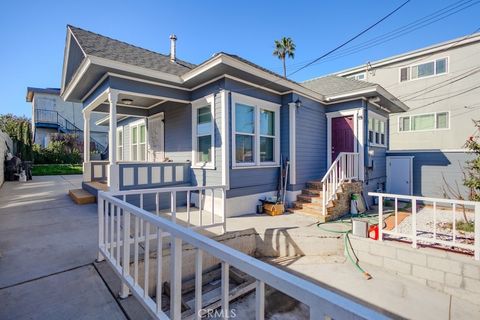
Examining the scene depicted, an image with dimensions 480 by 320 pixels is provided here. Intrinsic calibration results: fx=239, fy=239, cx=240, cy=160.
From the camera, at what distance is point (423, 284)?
3.92 meters

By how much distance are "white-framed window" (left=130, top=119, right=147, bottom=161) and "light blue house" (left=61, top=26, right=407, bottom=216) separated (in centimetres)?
13

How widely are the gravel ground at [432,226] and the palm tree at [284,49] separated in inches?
599

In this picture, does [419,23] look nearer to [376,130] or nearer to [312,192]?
[376,130]

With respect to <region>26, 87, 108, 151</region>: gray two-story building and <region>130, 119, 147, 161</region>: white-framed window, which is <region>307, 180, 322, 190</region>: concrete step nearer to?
<region>130, 119, 147, 161</region>: white-framed window

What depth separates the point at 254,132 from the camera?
661cm

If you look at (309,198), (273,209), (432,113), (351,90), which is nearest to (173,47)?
(351,90)

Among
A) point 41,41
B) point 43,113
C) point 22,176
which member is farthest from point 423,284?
point 43,113

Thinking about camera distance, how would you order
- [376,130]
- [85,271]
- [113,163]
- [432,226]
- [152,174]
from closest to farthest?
[85,271] → [113,163] → [432,226] → [152,174] → [376,130]

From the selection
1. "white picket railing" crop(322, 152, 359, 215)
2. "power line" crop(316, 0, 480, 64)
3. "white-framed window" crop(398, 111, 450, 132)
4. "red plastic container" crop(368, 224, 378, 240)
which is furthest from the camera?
"white-framed window" crop(398, 111, 450, 132)

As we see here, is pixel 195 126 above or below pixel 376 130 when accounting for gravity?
below

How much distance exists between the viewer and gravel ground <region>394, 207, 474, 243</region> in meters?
4.91

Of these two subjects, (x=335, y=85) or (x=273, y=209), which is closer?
(x=273, y=209)

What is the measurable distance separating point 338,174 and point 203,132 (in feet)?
13.5

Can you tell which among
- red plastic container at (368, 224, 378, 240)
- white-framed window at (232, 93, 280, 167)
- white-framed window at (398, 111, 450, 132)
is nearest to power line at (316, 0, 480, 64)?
white-framed window at (232, 93, 280, 167)
